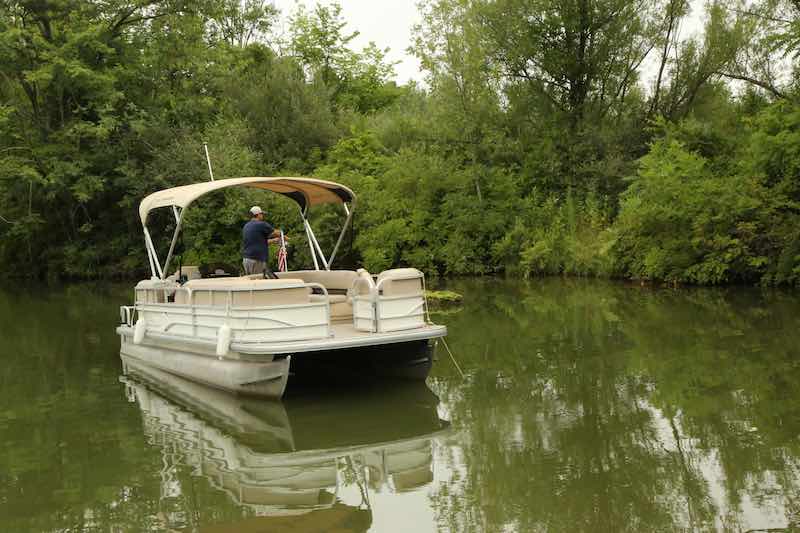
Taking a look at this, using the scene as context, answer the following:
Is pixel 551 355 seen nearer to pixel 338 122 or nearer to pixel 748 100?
pixel 748 100

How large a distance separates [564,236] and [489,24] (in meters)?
8.84

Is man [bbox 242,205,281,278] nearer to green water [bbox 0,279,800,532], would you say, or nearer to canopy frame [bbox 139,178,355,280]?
canopy frame [bbox 139,178,355,280]

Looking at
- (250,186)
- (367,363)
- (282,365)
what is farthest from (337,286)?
(282,365)

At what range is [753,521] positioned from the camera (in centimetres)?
530

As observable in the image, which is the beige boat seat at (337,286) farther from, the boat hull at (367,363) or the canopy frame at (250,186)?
the boat hull at (367,363)

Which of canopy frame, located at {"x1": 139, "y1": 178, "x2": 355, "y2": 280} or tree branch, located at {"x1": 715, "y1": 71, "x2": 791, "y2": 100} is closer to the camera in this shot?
canopy frame, located at {"x1": 139, "y1": 178, "x2": 355, "y2": 280}

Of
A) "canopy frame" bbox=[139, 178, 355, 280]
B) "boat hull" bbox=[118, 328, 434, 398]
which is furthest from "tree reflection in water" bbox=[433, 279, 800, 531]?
"canopy frame" bbox=[139, 178, 355, 280]

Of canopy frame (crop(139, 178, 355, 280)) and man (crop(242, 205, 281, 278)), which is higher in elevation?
canopy frame (crop(139, 178, 355, 280))

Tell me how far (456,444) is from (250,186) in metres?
5.50

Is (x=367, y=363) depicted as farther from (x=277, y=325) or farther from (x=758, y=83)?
(x=758, y=83)

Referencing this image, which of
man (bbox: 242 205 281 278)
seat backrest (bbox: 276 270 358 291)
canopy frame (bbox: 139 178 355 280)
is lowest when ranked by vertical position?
seat backrest (bbox: 276 270 358 291)

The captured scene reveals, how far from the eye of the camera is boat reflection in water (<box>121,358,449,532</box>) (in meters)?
6.09

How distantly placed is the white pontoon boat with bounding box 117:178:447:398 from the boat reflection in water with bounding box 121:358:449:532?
43cm

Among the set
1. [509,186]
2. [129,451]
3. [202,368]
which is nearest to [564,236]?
[509,186]
